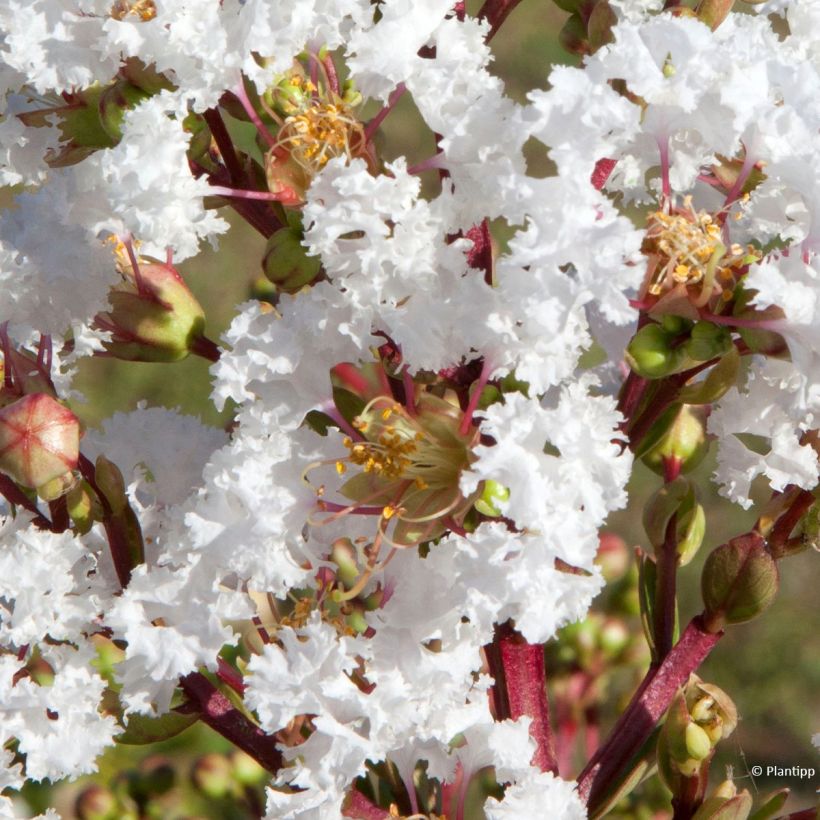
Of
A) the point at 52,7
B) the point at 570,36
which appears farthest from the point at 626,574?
the point at 52,7

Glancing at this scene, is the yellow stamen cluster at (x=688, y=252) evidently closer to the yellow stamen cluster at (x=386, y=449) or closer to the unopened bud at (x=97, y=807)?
the yellow stamen cluster at (x=386, y=449)

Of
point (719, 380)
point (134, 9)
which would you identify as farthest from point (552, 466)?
point (134, 9)

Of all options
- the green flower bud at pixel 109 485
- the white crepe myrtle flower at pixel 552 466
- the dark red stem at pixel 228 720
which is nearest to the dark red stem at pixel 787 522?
the white crepe myrtle flower at pixel 552 466

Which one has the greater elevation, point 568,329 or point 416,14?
point 416,14

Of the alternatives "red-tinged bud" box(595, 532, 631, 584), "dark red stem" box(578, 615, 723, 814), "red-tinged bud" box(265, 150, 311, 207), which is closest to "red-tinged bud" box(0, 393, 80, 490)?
"red-tinged bud" box(265, 150, 311, 207)

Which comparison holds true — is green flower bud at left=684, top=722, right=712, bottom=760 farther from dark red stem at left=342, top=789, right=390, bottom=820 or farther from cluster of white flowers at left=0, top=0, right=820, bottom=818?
dark red stem at left=342, top=789, right=390, bottom=820

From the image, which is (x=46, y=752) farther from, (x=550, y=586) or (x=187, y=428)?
(x=550, y=586)

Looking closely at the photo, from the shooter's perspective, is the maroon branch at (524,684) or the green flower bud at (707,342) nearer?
the green flower bud at (707,342)
